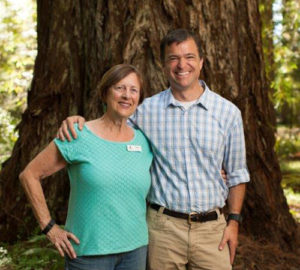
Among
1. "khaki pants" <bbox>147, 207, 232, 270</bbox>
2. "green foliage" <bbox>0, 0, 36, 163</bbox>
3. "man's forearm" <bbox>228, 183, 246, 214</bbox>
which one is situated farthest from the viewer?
"green foliage" <bbox>0, 0, 36, 163</bbox>

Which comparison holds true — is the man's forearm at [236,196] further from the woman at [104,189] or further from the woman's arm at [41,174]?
the woman's arm at [41,174]

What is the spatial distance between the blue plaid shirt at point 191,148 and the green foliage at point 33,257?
171 centimetres

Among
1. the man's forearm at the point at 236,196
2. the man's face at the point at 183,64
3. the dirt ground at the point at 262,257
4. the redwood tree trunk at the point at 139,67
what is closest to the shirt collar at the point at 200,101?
the man's face at the point at 183,64

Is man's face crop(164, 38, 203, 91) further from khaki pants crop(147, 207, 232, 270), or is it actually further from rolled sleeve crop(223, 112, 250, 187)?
khaki pants crop(147, 207, 232, 270)

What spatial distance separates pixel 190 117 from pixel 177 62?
0.39 metres

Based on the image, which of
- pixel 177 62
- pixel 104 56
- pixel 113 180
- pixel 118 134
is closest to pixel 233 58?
pixel 104 56

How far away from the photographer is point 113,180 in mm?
2773

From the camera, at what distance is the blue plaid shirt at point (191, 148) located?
10.3 ft

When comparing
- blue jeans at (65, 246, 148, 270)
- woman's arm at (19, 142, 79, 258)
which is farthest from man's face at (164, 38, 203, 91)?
blue jeans at (65, 246, 148, 270)

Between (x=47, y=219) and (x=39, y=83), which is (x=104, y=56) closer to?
(x=39, y=83)

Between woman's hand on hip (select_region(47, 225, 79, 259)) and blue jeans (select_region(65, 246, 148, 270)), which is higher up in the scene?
woman's hand on hip (select_region(47, 225, 79, 259))

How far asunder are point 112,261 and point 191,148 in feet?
3.04

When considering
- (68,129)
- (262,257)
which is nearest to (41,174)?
(68,129)

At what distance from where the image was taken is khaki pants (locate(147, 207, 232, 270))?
10.2ft
